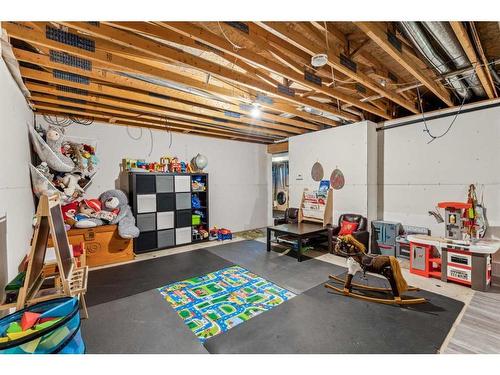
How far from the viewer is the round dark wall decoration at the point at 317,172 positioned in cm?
537

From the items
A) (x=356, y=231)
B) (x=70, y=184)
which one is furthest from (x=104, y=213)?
(x=356, y=231)

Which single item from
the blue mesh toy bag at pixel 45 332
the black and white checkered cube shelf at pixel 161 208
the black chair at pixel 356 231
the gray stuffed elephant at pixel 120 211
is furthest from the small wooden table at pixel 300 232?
the blue mesh toy bag at pixel 45 332

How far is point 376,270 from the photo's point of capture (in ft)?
8.82

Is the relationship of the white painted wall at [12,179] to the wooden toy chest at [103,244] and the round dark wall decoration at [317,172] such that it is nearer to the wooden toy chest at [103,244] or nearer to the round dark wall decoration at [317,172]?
the wooden toy chest at [103,244]

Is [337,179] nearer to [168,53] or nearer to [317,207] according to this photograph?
[317,207]

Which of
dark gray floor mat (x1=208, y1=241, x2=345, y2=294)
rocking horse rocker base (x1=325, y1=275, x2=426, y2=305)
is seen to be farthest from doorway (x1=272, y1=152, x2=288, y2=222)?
rocking horse rocker base (x1=325, y1=275, x2=426, y2=305)

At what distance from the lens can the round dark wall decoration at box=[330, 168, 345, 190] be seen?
4988 millimetres

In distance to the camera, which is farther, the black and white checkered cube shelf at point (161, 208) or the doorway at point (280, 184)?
the doorway at point (280, 184)

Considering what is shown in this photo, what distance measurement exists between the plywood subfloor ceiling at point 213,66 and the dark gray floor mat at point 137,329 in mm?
2636

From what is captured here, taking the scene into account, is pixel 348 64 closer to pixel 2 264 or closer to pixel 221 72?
pixel 221 72

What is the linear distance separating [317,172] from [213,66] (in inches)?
146

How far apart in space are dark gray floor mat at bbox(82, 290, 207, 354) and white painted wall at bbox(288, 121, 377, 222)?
3952 mm

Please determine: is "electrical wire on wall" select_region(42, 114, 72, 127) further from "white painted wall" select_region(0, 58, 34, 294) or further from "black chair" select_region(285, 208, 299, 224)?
"black chair" select_region(285, 208, 299, 224)

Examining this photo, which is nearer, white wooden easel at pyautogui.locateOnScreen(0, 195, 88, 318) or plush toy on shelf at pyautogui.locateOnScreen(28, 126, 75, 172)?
white wooden easel at pyautogui.locateOnScreen(0, 195, 88, 318)
